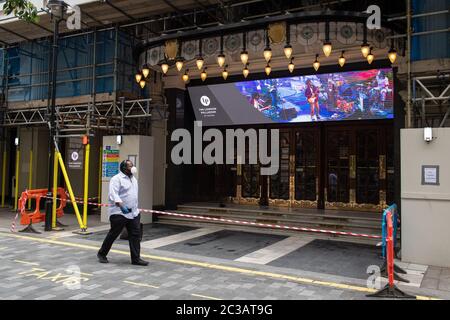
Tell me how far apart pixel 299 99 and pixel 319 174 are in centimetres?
268

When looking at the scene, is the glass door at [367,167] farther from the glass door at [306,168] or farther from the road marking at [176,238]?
the road marking at [176,238]

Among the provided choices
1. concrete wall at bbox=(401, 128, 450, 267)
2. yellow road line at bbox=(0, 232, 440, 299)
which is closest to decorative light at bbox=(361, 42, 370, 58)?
concrete wall at bbox=(401, 128, 450, 267)

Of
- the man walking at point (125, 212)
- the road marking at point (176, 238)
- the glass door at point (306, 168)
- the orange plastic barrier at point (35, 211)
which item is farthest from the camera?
the glass door at point (306, 168)

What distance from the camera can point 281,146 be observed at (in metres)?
15.0

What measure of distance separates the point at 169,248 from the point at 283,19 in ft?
20.2

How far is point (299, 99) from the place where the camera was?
44.4 feet

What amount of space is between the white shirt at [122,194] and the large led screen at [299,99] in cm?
724

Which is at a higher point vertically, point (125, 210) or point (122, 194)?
point (122, 194)

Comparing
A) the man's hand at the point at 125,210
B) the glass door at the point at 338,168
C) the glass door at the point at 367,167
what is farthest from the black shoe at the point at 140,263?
the glass door at the point at 367,167

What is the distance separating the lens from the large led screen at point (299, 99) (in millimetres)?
12250

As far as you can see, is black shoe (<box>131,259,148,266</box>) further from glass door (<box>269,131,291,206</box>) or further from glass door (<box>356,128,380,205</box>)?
glass door (<box>356,128,380,205</box>)

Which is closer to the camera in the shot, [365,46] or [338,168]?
[365,46]

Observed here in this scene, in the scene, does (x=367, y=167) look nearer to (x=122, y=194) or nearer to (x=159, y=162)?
(x=159, y=162)

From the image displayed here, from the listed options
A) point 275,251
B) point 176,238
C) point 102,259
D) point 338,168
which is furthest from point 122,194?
point 338,168
